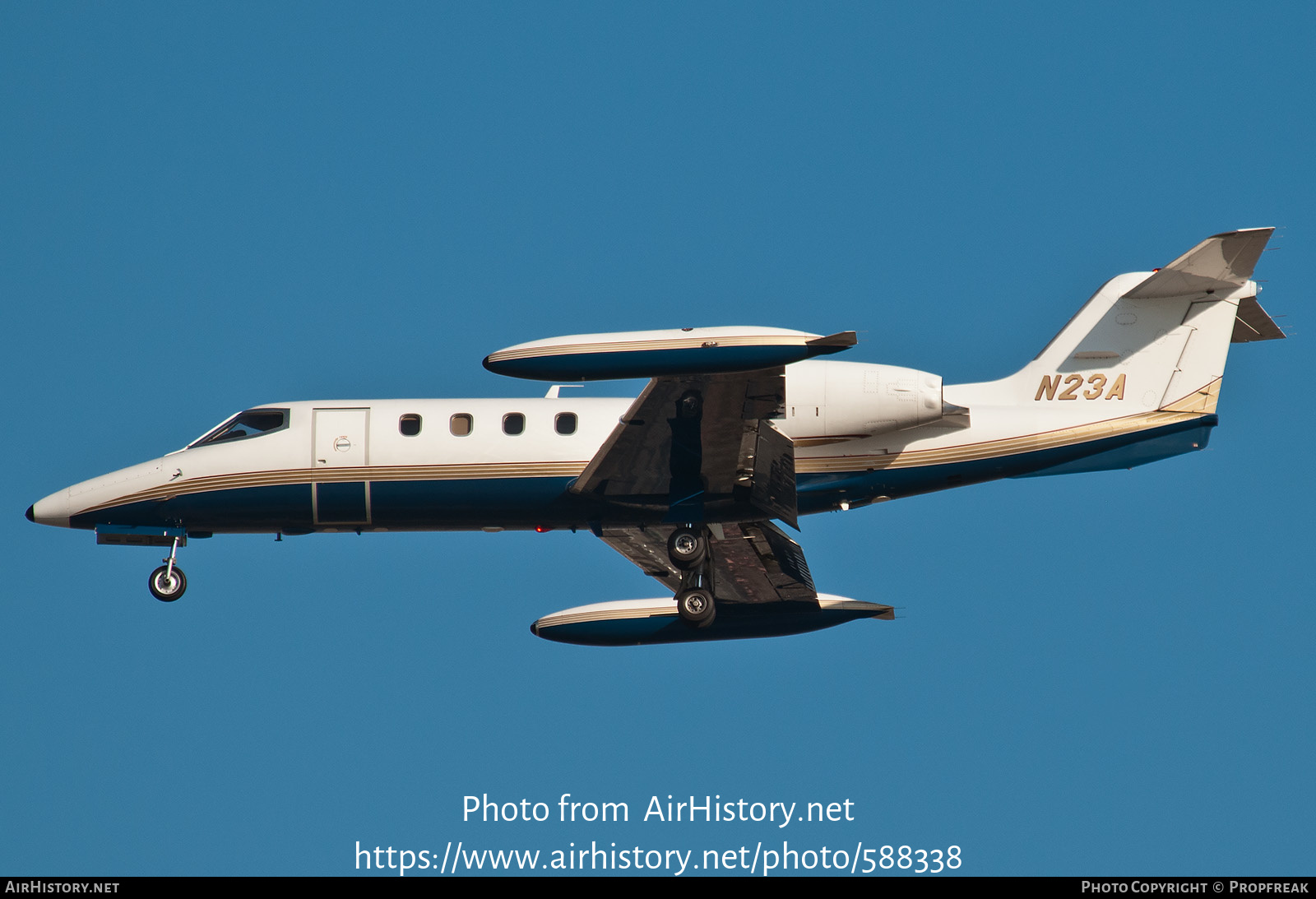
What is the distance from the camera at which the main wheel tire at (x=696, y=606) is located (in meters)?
23.9

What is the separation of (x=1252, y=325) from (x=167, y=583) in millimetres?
16110

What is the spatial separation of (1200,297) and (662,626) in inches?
363

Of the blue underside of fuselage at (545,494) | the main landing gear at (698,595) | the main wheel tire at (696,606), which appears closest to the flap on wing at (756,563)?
the main landing gear at (698,595)

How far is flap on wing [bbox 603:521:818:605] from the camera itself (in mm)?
25703

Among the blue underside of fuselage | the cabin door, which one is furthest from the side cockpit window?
the blue underside of fuselage

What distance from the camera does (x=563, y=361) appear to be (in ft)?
63.9

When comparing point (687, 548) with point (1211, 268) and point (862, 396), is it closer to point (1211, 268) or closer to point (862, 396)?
point (862, 396)

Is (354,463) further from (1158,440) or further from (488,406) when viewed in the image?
(1158,440)

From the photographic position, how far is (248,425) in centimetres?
2398

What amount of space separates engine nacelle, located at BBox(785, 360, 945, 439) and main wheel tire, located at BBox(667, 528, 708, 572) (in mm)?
2165

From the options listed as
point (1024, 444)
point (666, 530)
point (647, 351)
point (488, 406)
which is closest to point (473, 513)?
point (488, 406)

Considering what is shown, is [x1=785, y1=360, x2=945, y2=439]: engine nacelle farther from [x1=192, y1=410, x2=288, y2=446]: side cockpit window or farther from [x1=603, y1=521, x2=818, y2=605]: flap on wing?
[x1=192, y1=410, x2=288, y2=446]: side cockpit window

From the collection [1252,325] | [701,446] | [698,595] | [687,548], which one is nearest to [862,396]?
[701,446]

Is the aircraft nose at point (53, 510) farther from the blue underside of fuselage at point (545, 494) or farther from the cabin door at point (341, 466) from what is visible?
the cabin door at point (341, 466)
